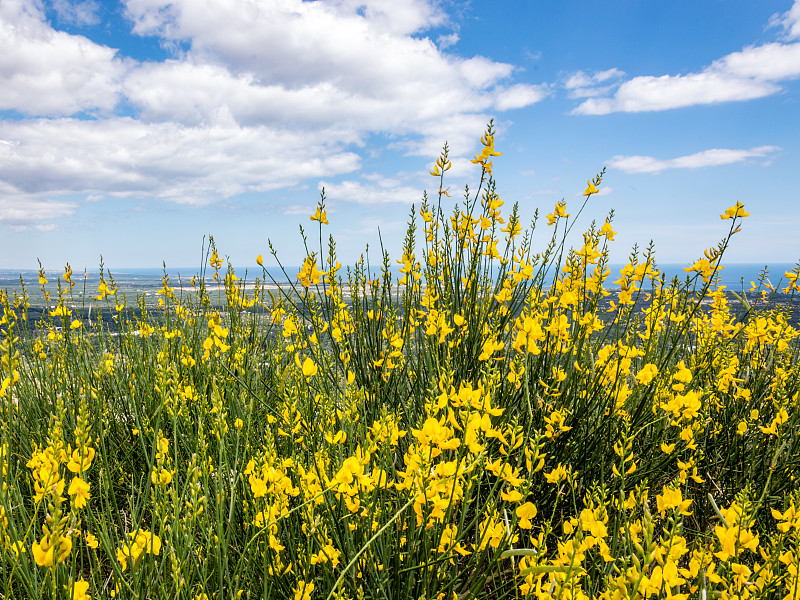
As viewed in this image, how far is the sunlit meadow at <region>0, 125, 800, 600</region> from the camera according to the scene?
44.6 inches

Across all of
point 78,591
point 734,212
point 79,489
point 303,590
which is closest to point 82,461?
point 79,489

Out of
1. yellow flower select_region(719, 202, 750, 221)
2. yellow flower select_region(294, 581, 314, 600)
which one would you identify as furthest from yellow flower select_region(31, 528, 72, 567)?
yellow flower select_region(719, 202, 750, 221)

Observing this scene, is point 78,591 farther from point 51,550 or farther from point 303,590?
point 303,590

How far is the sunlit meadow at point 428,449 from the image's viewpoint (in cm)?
113

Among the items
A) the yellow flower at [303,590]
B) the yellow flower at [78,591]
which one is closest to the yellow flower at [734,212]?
the yellow flower at [303,590]

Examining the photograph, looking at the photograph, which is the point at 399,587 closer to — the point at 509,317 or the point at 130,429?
the point at 509,317

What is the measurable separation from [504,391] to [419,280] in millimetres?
745

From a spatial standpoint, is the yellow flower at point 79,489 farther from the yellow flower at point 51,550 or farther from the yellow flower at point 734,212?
the yellow flower at point 734,212

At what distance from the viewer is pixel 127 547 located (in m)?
1.09

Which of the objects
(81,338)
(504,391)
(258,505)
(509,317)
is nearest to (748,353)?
(509,317)

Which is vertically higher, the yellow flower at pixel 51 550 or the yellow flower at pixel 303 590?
→ the yellow flower at pixel 51 550

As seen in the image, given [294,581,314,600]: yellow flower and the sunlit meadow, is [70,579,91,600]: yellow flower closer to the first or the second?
the sunlit meadow

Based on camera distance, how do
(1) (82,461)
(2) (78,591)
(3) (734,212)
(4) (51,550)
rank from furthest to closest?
(3) (734,212) → (1) (82,461) → (2) (78,591) → (4) (51,550)

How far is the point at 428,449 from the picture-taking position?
3.22 ft
